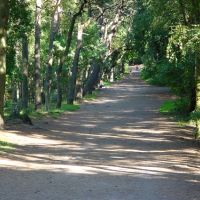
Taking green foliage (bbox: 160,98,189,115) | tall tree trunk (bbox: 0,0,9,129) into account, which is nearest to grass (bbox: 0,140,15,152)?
tall tree trunk (bbox: 0,0,9,129)

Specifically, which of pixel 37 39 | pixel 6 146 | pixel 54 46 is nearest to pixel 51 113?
pixel 37 39

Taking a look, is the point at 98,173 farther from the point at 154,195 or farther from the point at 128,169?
the point at 154,195

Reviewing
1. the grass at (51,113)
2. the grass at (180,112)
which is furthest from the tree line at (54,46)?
the grass at (180,112)

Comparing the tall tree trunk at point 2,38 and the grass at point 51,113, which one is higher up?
the tall tree trunk at point 2,38

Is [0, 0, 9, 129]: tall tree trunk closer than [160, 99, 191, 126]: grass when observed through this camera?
Yes

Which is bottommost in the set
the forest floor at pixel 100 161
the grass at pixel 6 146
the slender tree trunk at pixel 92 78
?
the forest floor at pixel 100 161

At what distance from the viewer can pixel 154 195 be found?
32.2ft

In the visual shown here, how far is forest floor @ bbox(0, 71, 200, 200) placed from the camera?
395 inches

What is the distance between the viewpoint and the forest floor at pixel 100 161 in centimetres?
1004

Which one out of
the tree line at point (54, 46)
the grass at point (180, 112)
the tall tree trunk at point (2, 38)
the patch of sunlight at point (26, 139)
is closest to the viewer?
the patch of sunlight at point (26, 139)

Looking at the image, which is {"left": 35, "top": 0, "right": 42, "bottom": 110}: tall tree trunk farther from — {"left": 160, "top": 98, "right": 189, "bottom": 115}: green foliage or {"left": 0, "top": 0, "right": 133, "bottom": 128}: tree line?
{"left": 160, "top": 98, "right": 189, "bottom": 115}: green foliage

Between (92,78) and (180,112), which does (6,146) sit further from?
(92,78)

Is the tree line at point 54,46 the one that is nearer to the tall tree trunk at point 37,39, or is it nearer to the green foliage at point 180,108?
the tall tree trunk at point 37,39

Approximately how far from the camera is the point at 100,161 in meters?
13.9
